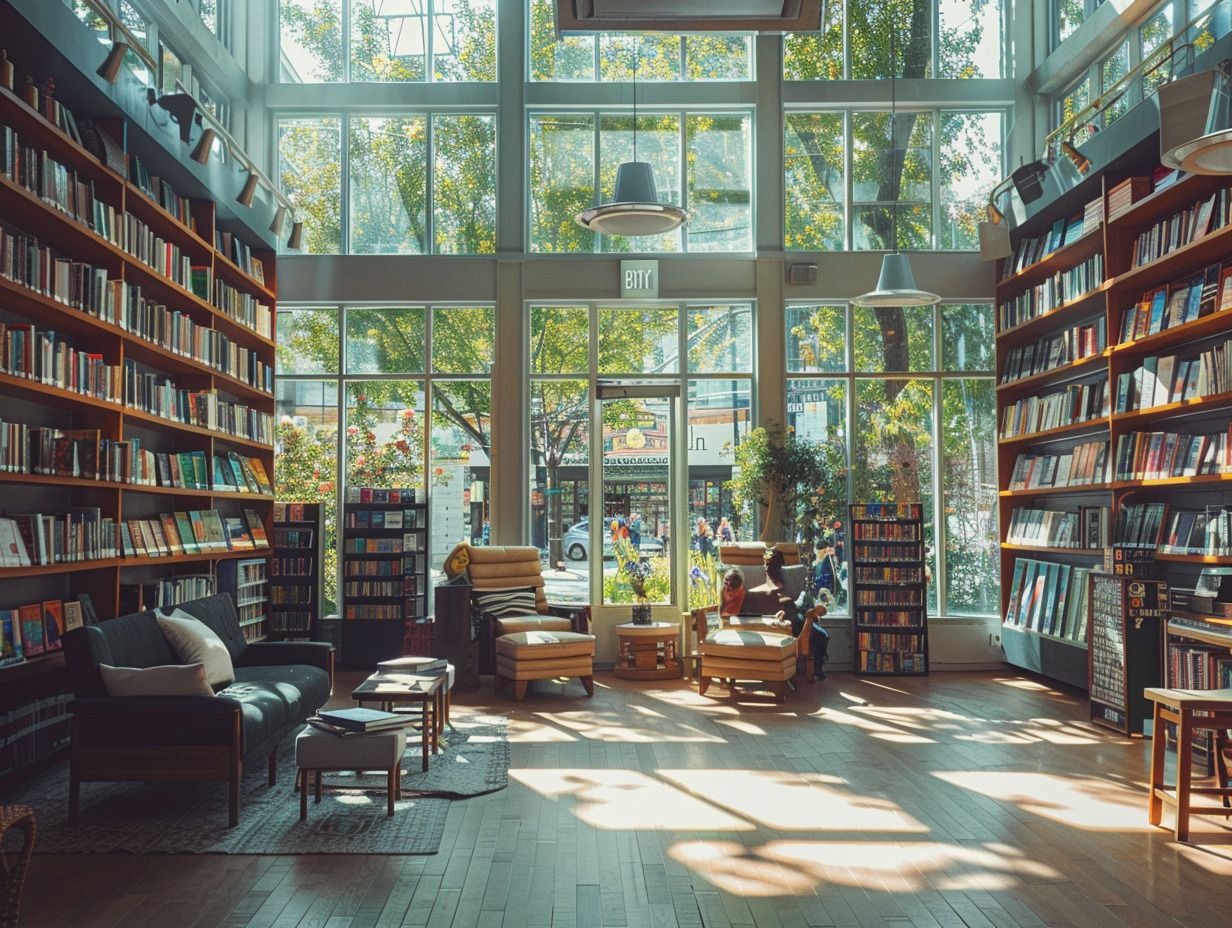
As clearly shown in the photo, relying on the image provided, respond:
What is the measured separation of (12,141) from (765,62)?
7.17 metres

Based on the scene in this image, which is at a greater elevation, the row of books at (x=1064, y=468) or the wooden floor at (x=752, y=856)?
the row of books at (x=1064, y=468)

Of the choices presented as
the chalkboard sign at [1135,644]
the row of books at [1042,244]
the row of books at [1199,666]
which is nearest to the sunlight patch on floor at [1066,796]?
the row of books at [1199,666]

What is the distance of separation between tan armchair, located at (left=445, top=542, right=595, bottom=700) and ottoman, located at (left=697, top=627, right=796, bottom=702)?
37.6 inches

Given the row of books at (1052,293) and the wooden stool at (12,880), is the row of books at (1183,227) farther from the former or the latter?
the wooden stool at (12,880)

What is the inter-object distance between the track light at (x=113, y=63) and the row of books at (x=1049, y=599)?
729 centimetres

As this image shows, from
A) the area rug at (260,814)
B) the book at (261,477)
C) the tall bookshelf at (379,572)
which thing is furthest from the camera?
the tall bookshelf at (379,572)

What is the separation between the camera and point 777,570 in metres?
8.96

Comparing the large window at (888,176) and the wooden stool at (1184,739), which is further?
the large window at (888,176)

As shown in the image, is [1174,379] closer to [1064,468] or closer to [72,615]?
[1064,468]

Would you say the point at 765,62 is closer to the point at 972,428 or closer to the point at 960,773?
the point at 972,428

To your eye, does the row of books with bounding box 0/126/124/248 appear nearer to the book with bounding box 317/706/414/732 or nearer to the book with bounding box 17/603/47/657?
the book with bounding box 17/603/47/657

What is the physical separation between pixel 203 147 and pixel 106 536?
9.10ft

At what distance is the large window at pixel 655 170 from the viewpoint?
1036cm

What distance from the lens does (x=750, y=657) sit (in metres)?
8.05
